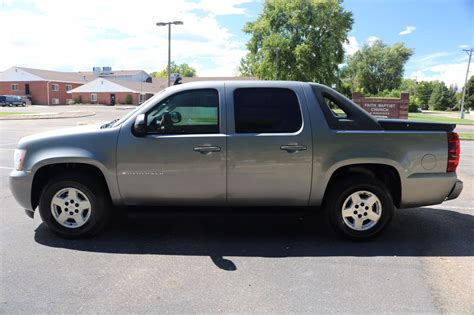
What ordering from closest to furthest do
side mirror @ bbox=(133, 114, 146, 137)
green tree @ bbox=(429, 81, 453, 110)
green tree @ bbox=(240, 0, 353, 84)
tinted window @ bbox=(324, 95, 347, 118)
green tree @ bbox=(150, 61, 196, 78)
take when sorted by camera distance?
side mirror @ bbox=(133, 114, 146, 137) → tinted window @ bbox=(324, 95, 347, 118) → green tree @ bbox=(240, 0, 353, 84) → green tree @ bbox=(429, 81, 453, 110) → green tree @ bbox=(150, 61, 196, 78)

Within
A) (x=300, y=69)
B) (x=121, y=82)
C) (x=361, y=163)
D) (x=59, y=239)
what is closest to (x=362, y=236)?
(x=361, y=163)

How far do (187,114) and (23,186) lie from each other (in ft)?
6.70

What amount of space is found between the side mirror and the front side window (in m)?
0.10

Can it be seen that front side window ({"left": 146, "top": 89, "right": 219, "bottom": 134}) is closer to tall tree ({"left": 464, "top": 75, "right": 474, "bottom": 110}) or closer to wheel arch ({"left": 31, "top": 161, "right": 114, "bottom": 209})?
wheel arch ({"left": 31, "top": 161, "right": 114, "bottom": 209})

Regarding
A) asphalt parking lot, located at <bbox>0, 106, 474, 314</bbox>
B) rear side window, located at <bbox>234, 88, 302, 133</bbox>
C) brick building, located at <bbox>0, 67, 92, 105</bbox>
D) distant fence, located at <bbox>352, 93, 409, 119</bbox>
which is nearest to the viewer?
asphalt parking lot, located at <bbox>0, 106, 474, 314</bbox>

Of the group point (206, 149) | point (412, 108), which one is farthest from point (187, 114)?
point (412, 108)

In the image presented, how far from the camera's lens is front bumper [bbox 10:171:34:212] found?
4.65 metres

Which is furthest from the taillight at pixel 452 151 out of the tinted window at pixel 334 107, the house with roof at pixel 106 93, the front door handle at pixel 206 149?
the house with roof at pixel 106 93

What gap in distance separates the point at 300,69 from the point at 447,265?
41277 millimetres

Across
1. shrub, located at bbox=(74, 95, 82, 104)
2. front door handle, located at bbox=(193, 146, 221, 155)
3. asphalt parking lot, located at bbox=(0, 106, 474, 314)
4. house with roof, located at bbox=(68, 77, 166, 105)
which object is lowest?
asphalt parking lot, located at bbox=(0, 106, 474, 314)

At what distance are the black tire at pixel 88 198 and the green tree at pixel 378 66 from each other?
87.5 meters

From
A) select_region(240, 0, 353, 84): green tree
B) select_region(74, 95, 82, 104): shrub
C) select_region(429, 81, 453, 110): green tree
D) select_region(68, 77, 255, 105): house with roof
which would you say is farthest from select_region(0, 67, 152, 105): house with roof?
select_region(429, 81, 453, 110): green tree

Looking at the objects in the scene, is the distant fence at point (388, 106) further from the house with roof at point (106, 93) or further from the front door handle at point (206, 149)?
the house with roof at point (106, 93)

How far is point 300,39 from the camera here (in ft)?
151
